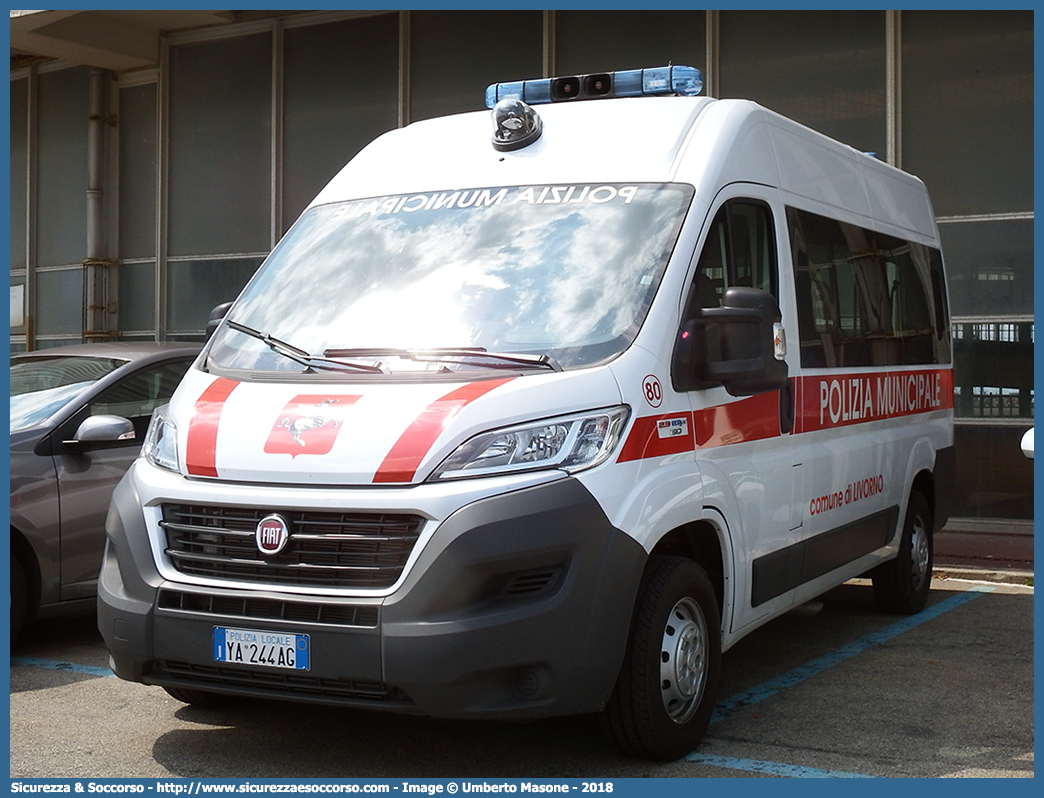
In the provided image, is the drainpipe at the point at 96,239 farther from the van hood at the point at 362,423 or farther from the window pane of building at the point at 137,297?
the van hood at the point at 362,423

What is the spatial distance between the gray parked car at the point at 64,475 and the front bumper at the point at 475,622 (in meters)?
2.25

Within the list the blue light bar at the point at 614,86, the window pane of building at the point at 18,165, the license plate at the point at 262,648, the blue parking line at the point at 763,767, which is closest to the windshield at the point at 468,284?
the blue light bar at the point at 614,86

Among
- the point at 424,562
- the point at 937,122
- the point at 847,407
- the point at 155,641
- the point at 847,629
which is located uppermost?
the point at 937,122

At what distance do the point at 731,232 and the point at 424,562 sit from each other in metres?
1.98

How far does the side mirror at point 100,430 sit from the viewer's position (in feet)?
20.7

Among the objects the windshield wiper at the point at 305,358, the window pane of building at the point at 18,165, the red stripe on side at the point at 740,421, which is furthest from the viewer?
the window pane of building at the point at 18,165

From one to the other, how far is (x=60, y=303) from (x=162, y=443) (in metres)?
12.4

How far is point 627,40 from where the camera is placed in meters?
12.2

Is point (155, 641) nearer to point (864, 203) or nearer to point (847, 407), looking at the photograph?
point (847, 407)

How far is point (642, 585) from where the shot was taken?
4.47 meters

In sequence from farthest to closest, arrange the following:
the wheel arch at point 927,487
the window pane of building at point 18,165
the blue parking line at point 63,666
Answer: the window pane of building at point 18,165 < the wheel arch at point 927,487 < the blue parking line at point 63,666

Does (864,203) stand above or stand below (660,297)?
above

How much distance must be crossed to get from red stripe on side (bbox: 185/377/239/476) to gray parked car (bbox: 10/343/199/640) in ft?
6.12

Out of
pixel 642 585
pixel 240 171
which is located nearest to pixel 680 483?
pixel 642 585
